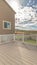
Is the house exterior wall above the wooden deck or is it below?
above

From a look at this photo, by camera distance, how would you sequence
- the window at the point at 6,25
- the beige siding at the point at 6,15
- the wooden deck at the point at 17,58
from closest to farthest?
the wooden deck at the point at 17,58
the beige siding at the point at 6,15
the window at the point at 6,25

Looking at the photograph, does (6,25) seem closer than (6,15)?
No

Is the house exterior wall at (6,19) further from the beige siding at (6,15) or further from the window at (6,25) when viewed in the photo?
the window at (6,25)

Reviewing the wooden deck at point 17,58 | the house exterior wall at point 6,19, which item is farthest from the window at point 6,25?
the wooden deck at point 17,58

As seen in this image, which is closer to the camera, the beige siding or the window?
the beige siding

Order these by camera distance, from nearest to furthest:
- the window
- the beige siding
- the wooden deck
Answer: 1. the wooden deck
2. the beige siding
3. the window

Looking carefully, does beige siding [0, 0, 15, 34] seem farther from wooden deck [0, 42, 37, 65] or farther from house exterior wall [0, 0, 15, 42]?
wooden deck [0, 42, 37, 65]

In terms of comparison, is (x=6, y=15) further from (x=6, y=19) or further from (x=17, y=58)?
(x=17, y=58)

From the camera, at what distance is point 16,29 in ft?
22.5

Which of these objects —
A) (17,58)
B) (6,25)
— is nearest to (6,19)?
(6,25)

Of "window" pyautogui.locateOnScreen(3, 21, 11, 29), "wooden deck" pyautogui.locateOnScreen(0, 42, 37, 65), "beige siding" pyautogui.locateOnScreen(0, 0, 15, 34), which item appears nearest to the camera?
"wooden deck" pyautogui.locateOnScreen(0, 42, 37, 65)

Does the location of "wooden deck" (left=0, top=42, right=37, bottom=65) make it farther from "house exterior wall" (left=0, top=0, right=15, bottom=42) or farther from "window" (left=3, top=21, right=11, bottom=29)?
"window" (left=3, top=21, right=11, bottom=29)

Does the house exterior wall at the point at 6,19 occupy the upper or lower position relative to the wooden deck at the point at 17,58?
upper

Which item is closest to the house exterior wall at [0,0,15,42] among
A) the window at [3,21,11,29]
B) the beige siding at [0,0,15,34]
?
the beige siding at [0,0,15,34]
